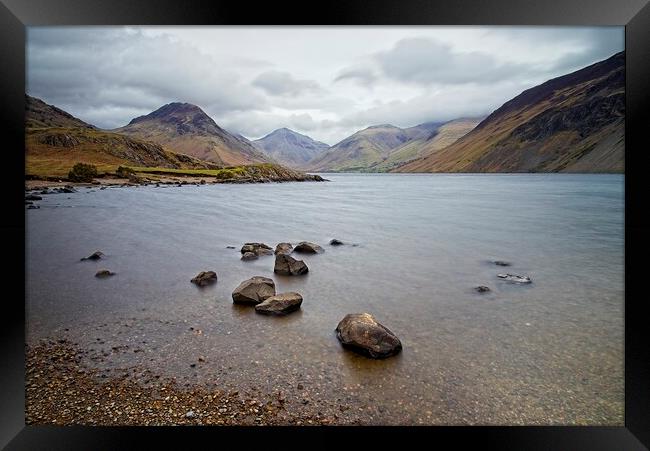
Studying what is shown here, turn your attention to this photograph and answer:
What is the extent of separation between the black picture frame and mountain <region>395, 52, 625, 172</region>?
3981 inches

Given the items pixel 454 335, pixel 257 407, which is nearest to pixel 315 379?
pixel 257 407

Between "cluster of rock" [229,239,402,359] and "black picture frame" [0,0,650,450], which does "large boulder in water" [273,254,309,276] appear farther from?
"black picture frame" [0,0,650,450]

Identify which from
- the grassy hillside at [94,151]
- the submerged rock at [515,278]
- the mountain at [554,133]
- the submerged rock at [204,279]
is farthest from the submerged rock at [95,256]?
the mountain at [554,133]

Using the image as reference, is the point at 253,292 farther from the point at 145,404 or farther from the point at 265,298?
the point at 145,404

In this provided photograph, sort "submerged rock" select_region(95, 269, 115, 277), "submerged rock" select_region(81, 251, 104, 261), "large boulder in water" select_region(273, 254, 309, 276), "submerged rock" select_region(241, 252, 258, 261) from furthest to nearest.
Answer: "submerged rock" select_region(241, 252, 258, 261) → "submerged rock" select_region(81, 251, 104, 261) → "large boulder in water" select_region(273, 254, 309, 276) → "submerged rock" select_region(95, 269, 115, 277)

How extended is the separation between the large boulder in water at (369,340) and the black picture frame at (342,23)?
1555 millimetres

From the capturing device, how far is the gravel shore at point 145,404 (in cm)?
347

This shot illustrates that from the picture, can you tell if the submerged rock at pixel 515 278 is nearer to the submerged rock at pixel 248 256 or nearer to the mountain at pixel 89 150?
the submerged rock at pixel 248 256

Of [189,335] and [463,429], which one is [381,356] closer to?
[463,429]

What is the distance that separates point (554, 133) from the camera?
12519cm

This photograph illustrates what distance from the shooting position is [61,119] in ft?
352

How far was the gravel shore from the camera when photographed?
3.47 m


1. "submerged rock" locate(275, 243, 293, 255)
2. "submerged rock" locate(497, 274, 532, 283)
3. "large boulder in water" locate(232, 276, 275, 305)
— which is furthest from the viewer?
"submerged rock" locate(275, 243, 293, 255)

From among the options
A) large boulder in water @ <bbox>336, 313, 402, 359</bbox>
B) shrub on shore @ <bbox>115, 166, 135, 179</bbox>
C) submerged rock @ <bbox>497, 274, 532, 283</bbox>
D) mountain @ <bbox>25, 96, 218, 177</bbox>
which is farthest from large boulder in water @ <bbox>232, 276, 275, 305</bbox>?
shrub on shore @ <bbox>115, 166, 135, 179</bbox>
